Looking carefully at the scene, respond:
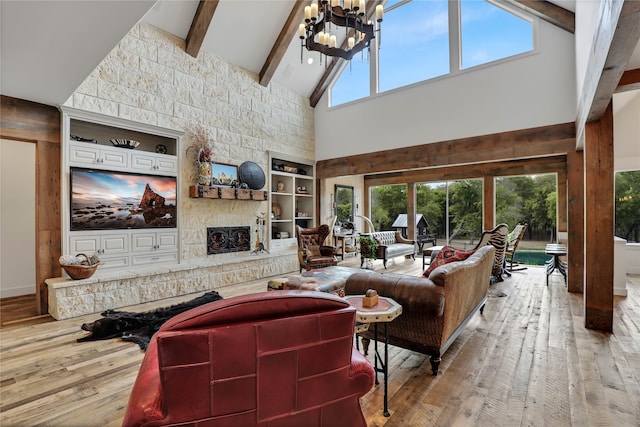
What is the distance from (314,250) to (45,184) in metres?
4.21

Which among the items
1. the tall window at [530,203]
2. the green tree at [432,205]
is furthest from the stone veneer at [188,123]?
the tall window at [530,203]

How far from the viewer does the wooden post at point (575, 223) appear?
15.0 ft

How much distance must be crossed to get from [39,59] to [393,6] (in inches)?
263

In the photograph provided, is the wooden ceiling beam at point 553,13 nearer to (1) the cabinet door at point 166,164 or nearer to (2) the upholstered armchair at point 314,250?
(2) the upholstered armchair at point 314,250

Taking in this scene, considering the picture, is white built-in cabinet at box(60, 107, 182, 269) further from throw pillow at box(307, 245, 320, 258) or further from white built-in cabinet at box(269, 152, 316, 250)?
throw pillow at box(307, 245, 320, 258)

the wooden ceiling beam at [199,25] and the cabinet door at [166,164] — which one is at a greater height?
the wooden ceiling beam at [199,25]

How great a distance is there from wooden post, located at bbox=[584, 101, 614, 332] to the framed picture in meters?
5.30

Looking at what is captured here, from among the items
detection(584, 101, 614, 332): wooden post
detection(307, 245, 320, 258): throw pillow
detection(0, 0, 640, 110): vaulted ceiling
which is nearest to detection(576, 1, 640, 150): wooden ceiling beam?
detection(0, 0, 640, 110): vaulted ceiling

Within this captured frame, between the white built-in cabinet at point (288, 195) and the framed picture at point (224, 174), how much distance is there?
0.90 metres

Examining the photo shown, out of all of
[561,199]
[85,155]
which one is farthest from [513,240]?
[85,155]

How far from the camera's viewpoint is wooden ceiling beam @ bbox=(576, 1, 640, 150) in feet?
5.27

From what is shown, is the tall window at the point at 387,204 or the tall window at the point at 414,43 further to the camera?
the tall window at the point at 387,204

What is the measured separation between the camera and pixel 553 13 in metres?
4.67

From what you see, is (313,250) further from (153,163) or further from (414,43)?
(414,43)
